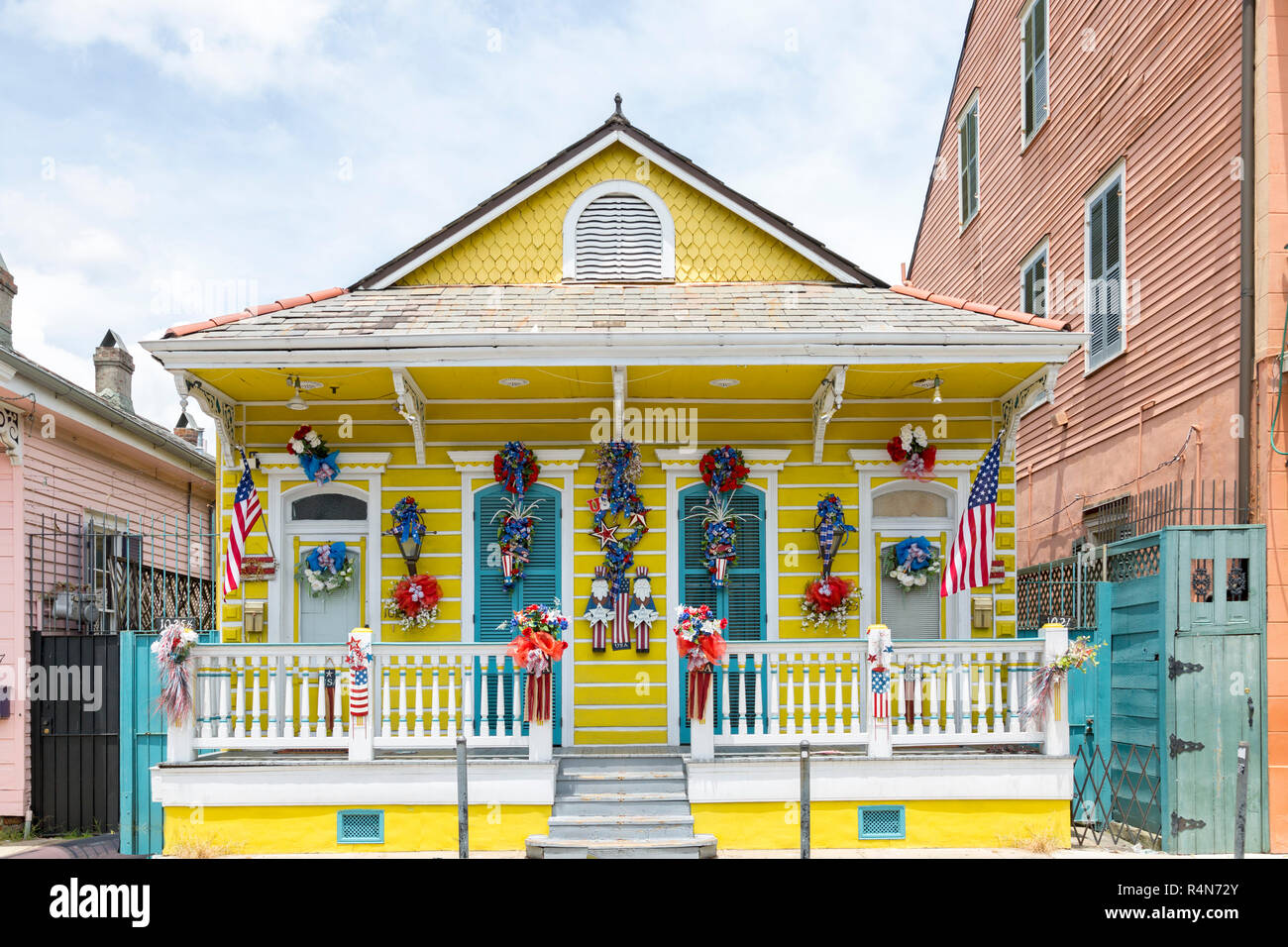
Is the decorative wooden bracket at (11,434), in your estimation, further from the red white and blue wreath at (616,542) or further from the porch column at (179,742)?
the red white and blue wreath at (616,542)

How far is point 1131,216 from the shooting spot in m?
13.3

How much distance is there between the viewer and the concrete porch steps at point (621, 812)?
9.02m

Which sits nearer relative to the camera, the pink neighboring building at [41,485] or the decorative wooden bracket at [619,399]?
the decorative wooden bracket at [619,399]

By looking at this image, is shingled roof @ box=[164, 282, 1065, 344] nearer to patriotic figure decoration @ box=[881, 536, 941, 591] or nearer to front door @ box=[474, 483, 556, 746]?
front door @ box=[474, 483, 556, 746]

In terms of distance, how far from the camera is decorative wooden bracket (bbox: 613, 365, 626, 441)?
34.1ft

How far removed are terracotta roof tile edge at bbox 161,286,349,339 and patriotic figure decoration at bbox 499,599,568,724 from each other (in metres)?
3.98

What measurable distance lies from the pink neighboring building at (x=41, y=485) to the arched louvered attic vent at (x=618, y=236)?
16.6ft

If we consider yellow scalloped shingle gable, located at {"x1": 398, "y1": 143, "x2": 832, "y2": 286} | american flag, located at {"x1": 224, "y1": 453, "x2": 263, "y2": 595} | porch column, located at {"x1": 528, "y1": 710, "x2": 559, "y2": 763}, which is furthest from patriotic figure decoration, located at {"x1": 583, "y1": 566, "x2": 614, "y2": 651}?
yellow scalloped shingle gable, located at {"x1": 398, "y1": 143, "x2": 832, "y2": 286}

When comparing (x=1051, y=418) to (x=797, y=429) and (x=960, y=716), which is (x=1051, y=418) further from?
(x=960, y=716)

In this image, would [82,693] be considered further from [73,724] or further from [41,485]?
[41,485]

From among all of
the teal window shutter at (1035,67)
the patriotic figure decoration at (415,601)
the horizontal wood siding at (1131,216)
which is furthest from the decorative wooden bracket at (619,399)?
the teal window shutter at (1035,67)

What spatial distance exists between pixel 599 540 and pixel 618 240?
11.2 feet

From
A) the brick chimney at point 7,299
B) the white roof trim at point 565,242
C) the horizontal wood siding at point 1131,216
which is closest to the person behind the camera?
the horizontal wood siding at point 1131,216
